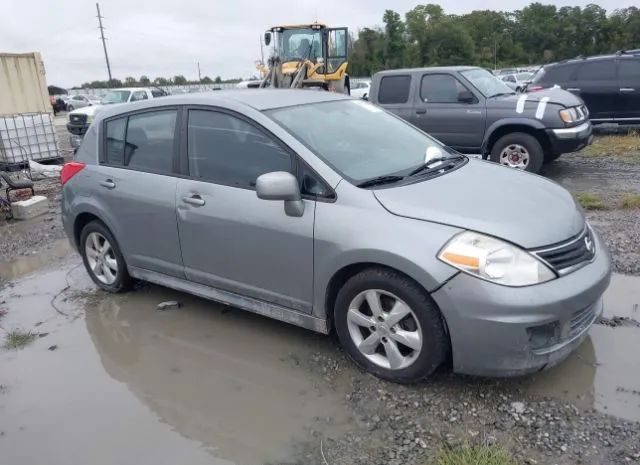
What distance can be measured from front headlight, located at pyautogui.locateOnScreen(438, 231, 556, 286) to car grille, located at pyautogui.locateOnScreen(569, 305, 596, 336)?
288 millimetres

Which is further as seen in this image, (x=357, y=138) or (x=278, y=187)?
(x=357, y=138)

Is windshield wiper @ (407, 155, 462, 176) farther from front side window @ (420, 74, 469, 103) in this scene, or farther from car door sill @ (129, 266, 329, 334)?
front side window @ (420, 74, 469, 103)

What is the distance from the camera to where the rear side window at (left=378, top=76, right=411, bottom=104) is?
30.4 feet

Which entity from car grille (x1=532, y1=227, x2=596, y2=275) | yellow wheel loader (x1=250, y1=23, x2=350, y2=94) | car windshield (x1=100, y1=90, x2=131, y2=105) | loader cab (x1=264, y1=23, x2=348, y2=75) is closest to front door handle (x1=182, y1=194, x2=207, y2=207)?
car grille (x1=532, y1=227, x2=596, y2=275)

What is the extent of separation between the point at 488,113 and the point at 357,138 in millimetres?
5192

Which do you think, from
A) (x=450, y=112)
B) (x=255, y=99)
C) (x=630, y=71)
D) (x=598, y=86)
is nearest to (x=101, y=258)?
(x=255, y=99)

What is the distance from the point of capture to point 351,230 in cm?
322

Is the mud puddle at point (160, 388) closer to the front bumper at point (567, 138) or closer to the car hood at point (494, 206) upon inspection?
the car hood at point (494, 206)

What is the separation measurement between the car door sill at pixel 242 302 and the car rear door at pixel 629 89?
10.1 meters

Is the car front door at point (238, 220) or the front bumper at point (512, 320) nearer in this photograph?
the front bumper at point (512, 320)

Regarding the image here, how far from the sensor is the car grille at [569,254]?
9.72 ft

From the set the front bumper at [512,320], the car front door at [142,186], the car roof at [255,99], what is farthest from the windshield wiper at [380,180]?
the car front door at [142,186]

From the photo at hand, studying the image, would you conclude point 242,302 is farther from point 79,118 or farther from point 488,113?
point 79,118

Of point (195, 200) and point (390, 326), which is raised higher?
point (195, 200)
